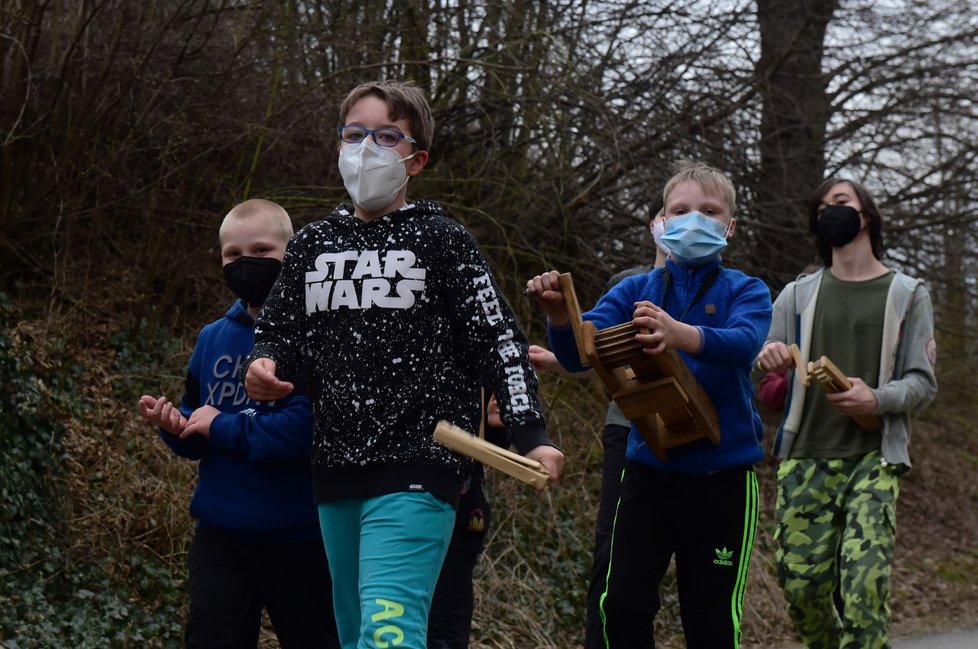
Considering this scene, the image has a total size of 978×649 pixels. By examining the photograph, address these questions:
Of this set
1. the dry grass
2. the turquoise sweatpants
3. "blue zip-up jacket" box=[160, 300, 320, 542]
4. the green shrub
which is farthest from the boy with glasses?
the dry grass

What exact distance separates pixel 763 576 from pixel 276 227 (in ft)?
18.5

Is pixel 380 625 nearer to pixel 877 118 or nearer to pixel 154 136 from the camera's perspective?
pixel 154 136

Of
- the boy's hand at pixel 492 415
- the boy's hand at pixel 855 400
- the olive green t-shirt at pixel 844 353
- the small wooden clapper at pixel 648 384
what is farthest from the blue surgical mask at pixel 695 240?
the olive green t-shirt at pixel 844 353

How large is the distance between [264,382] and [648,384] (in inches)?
51.8

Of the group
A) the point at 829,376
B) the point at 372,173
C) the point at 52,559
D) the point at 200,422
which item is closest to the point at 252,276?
the point at 200,422

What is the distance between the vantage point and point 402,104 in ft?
13.3

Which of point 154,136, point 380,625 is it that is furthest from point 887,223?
point 380,625

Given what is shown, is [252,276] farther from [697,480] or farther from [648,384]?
[697,480]

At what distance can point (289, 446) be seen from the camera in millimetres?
4180

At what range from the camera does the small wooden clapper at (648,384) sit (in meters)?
4.08

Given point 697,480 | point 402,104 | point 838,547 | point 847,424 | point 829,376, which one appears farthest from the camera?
point 847,424

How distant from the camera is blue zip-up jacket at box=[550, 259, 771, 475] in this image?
4359 mm

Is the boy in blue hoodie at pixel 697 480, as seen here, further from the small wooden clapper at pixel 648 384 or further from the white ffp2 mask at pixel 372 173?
the white ffp2 mask at pixel 372 173

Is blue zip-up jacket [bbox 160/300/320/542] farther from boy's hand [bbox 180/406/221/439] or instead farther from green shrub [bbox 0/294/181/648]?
green shrub [bbox 0/294/181/648]
